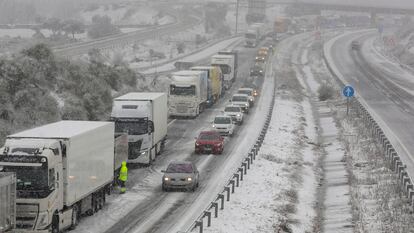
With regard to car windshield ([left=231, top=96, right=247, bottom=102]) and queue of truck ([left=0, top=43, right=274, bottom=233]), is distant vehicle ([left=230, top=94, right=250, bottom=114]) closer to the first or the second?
car windshield ([left=231, top=96, right=247, bottom=102])

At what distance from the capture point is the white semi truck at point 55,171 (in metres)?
25.0

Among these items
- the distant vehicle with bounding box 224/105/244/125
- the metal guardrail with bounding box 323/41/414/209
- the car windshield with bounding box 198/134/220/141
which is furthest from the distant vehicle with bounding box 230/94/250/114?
the car windshield with bounding box 198/134/220/141

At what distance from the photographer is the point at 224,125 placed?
55.3 m

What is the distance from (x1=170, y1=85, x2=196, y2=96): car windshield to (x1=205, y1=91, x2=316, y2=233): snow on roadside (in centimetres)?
764

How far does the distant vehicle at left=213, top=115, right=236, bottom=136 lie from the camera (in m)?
55.2

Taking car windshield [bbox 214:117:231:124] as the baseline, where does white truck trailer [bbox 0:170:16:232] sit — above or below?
above

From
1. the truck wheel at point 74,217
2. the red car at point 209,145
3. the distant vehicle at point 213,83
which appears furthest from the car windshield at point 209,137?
the distant vehicle at point 213,83

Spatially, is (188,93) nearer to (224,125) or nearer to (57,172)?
(224,125)

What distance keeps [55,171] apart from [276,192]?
47.1 feet

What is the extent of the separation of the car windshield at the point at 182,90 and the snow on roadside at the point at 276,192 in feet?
25.1

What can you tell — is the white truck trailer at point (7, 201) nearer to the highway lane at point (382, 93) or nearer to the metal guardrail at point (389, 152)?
the metal guardrail at point (389, 152)

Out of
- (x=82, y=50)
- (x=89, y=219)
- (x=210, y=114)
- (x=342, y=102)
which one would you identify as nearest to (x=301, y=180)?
(x=89, y=219)

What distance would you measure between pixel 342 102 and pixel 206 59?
4548 centimetres

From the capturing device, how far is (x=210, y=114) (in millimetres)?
68375
